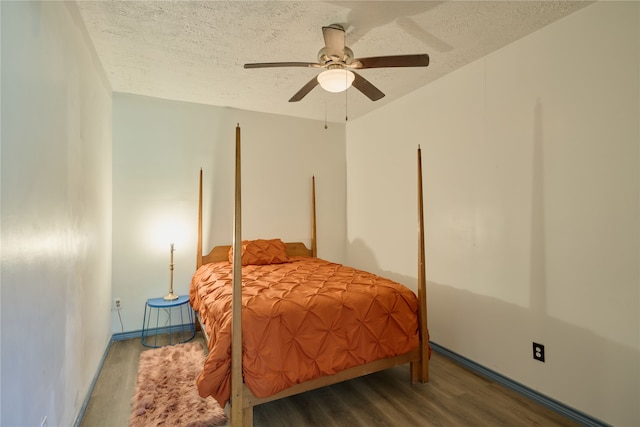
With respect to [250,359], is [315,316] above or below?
above

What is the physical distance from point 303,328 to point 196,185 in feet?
7.67

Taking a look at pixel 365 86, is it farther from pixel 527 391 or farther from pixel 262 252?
pixel 527 391

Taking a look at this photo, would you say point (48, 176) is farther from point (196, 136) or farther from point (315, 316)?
point (196, 136)

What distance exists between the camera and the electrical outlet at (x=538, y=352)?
2.21 meters

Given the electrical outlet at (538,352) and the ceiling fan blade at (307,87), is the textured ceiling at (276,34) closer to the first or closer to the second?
the ceiling fan blade at (307,87)

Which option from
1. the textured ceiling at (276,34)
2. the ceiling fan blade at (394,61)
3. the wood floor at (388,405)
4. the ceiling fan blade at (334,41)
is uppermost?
the textured ceiling at (276,34)

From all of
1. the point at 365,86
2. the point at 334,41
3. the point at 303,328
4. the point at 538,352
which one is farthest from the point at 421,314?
the point at 334,41

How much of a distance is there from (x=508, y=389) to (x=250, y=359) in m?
1.87

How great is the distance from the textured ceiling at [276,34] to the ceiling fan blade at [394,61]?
318 millimetres

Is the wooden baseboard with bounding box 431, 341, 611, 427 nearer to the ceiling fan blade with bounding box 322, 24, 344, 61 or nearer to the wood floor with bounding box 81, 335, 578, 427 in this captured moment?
Answer: the wood floor with bounding box 81, 335, 578, 427

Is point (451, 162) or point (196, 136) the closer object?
point (451, 162)

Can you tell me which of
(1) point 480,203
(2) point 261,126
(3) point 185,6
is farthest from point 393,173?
(3) point 185,6

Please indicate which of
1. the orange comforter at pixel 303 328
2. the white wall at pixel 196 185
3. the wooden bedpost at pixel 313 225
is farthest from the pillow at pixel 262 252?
the orange comforter at pixel 303 328

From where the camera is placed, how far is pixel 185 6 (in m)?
1.95
